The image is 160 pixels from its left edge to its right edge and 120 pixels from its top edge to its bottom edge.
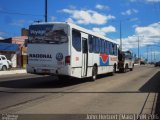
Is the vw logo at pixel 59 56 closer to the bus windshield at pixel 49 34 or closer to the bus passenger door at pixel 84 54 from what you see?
the bus windshield at pixel 49 34

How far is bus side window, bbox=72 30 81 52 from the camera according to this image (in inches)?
738

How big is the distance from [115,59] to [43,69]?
13894mm

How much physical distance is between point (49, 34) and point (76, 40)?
1605 millimetres

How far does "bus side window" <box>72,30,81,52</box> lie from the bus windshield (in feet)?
2.18

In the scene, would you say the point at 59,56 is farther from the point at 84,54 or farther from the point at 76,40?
the point at 84,54

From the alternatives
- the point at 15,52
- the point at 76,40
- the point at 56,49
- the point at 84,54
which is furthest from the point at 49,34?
the point at 15,52

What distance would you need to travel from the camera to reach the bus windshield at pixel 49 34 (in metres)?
18.2

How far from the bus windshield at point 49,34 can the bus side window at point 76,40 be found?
2.18 ft

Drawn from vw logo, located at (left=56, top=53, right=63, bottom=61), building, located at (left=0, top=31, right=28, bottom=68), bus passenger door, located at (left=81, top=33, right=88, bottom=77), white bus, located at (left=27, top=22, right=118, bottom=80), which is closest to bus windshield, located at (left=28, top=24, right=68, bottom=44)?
white bus, located at (left=27, top=22, right=118, bottom=80)

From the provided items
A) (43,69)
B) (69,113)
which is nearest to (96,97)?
(69,113)

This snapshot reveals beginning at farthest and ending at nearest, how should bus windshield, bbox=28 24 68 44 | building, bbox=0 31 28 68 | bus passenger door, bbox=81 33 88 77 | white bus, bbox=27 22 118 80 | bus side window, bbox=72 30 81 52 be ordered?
building, bbox=0 31 28 68 → bus passenger door, bbox=81 33 88 77 → bus side window, bbox=72 30 81 52 → bus windshield, bbox=28 24 68 44 → white bus, bbox=27 22 118 80

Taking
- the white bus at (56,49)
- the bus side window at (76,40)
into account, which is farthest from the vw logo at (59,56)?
the bus side window at (76,40)

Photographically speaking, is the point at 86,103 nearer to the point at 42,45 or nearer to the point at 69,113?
the point at 69,113

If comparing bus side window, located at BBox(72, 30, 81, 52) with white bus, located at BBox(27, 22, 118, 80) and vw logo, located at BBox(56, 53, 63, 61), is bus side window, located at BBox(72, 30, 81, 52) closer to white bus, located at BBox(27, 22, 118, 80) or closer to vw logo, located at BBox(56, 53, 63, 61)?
white bus, located at BBox(27, 22, 118, 80)
